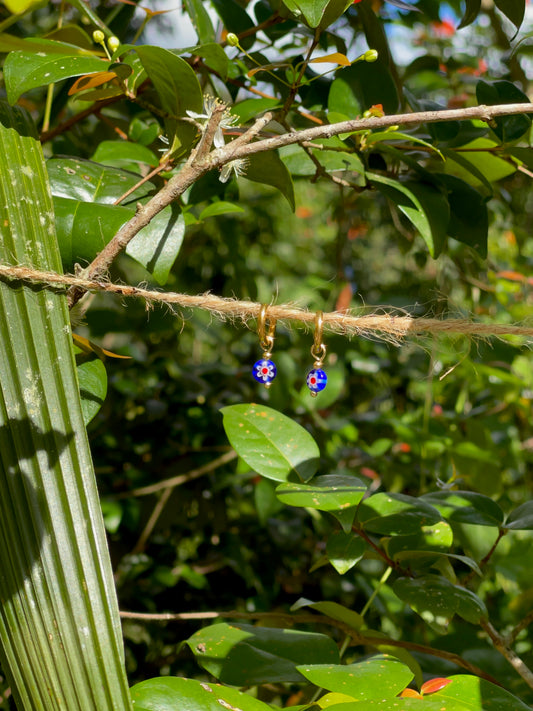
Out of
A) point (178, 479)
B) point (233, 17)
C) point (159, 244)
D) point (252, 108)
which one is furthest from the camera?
point (178, 479)

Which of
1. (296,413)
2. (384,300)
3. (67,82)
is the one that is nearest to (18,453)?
(67,82)

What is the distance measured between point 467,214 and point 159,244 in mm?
337

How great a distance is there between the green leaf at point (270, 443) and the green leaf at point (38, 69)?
31 cm

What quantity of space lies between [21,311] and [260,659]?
0.33 meters

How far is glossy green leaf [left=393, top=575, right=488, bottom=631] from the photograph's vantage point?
1.82 feet

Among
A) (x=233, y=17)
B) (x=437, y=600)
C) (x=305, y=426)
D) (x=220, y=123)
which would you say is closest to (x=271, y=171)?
(x=220, y=123)

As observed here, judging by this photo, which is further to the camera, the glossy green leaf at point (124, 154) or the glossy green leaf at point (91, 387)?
the glossy green leaf at point (124, 154)

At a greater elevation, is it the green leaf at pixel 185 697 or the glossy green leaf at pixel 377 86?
the glossy green leaf at pixel 377 86

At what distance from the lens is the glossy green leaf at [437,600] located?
553 mm

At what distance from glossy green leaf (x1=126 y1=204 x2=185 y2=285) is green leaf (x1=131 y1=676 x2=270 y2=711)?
0.97 feet

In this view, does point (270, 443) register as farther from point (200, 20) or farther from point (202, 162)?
point (200, 20)

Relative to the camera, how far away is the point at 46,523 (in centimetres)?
43

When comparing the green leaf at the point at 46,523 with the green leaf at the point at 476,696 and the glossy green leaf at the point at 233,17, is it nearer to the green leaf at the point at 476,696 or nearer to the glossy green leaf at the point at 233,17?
the green leaf at the point at 476,696

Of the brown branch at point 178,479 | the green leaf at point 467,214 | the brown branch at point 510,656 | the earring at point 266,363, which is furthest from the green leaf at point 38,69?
the brown branch at point 178,479
